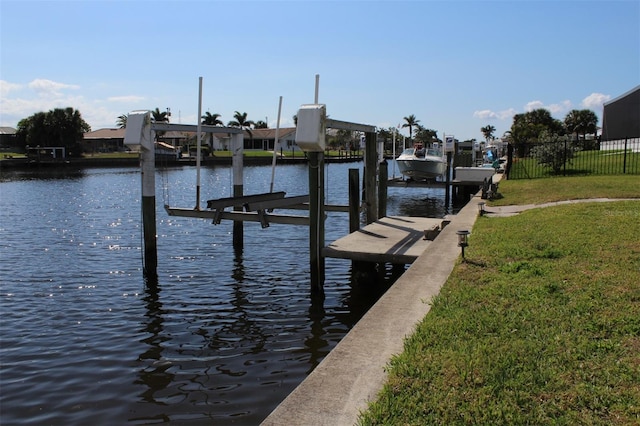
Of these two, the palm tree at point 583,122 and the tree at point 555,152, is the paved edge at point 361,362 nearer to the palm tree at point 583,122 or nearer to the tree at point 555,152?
the tree at point 555,152

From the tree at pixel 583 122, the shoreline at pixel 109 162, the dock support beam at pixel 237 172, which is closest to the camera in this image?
the dock support beam at pixel 237 172

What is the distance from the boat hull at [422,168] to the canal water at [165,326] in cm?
1540

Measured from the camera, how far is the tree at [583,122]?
104m

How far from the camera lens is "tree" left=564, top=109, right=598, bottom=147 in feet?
343

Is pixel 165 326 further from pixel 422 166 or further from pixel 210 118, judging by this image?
pixel 210 118

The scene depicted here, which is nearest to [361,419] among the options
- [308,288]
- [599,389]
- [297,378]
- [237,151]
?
[599,389]

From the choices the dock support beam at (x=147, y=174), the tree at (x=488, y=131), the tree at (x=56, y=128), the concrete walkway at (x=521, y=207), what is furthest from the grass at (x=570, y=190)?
the tree at (x=488, y=131)

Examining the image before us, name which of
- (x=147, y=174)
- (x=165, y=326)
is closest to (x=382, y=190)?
(x=147, y=174)

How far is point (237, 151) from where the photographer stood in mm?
Result: 15812

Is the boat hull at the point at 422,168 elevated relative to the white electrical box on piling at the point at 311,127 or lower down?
lower down

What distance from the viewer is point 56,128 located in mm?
84188

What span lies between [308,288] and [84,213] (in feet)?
60.1

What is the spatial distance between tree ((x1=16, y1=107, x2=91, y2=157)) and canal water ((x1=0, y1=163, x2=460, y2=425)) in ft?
239

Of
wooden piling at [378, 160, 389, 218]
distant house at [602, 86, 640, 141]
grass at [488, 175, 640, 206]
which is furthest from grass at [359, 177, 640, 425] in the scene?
distant house at [602, 86, 640, 141]
